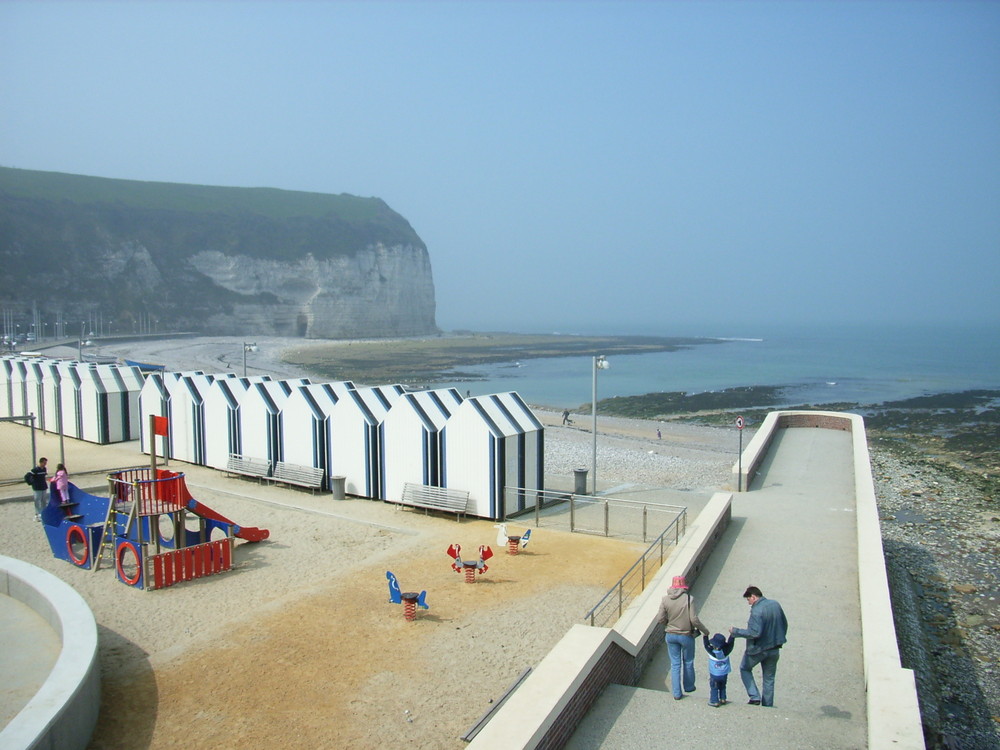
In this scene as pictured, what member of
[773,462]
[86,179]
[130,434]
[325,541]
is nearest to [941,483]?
[773,462]

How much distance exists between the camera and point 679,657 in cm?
748

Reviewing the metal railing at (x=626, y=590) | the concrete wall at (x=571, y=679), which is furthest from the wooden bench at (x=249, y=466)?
the concrete wall at (x=571, y=679)

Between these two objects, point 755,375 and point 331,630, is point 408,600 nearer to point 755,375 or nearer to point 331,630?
point 331,630

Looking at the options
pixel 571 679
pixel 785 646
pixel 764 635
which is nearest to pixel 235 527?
pixel 571 679

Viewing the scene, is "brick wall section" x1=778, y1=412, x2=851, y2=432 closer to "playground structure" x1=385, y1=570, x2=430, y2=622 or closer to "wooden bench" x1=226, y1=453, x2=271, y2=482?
"wooden bench" x1=226, y1=453, x2=271, y2=482

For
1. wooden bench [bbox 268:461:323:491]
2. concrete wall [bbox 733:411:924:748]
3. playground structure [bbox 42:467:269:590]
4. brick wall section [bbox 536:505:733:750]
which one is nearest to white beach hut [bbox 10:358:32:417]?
wooden bench [bbox 268:461:323:491]

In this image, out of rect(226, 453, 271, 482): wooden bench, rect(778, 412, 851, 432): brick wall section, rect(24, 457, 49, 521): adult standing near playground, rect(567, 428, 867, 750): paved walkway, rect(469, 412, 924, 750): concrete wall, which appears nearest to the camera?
rect(469, 412, 924, 750): concrete wall

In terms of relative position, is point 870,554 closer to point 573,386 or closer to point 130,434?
point 130,434

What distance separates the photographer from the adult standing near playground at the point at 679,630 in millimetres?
7465

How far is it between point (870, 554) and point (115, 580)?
1295 centimetres

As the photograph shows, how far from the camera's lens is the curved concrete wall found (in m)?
7.01

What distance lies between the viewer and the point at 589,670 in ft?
23.8

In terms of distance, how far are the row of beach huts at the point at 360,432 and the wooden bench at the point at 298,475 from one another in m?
0.17

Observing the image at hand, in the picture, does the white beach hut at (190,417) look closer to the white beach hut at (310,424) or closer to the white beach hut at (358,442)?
the white beach hut at (310,424)
